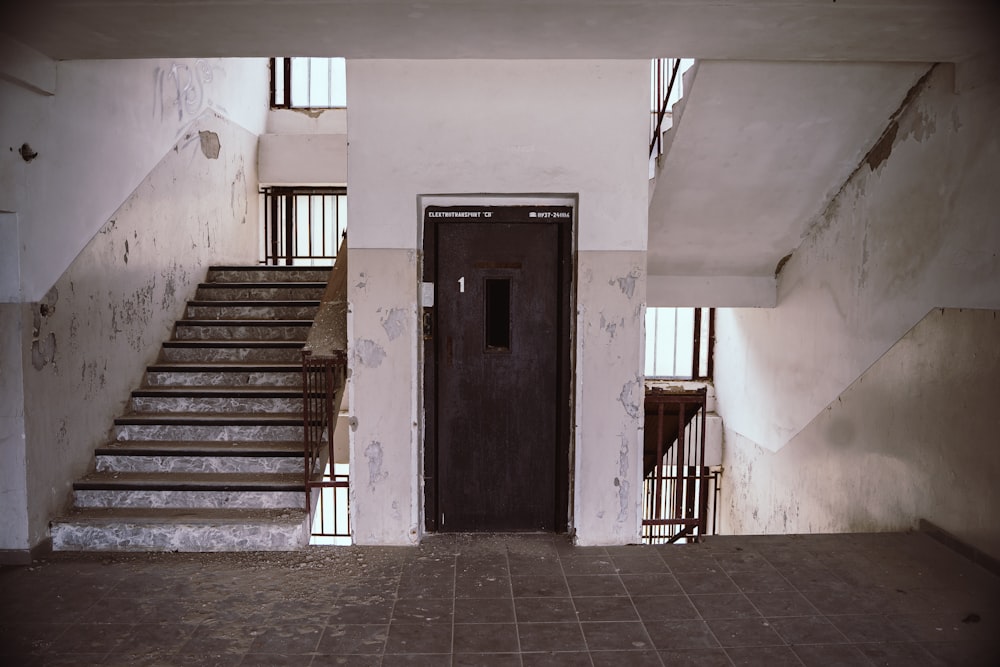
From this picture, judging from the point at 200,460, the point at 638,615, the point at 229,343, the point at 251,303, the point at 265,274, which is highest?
the point at 265,274

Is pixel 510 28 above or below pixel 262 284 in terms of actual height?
above

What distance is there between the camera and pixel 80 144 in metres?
4.62

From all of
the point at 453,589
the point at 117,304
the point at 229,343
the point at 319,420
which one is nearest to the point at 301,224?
the point at 229,343

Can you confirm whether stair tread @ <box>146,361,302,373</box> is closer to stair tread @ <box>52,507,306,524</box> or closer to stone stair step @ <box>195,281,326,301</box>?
stone stair step @ <box>195,281,326,301</box>

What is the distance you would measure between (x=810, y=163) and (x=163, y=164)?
5.06m

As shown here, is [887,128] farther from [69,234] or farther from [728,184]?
[69,234]


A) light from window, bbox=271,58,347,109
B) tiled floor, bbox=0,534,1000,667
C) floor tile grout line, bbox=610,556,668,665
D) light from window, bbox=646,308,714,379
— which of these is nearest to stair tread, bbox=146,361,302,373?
tiled floor, bbox=0,534,1000,667

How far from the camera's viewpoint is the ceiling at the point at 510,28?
3305 mm

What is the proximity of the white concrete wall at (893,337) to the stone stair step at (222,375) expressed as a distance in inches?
171

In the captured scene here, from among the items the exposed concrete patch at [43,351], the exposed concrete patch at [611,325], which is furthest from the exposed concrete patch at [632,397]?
the exposed concrete patch at [43,351]

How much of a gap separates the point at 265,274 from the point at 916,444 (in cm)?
574

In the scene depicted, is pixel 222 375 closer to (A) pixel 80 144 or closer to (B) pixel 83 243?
(B) pixel 83 243

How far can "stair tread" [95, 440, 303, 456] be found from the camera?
4.93m

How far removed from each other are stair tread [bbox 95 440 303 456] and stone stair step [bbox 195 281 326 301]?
1893mm
